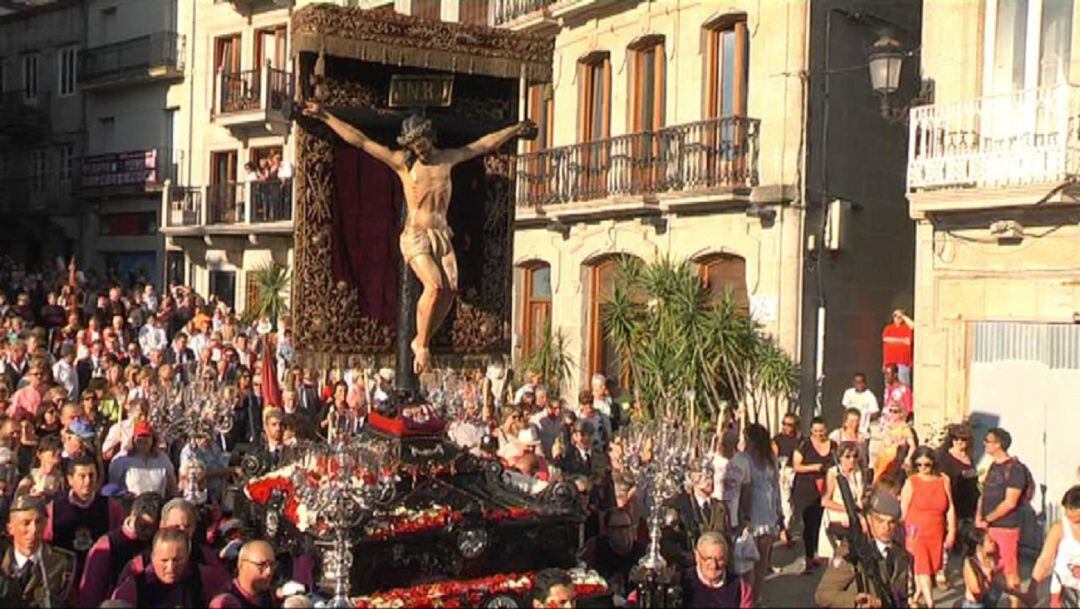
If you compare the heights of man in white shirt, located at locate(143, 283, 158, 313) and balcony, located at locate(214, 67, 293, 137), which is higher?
balcony, located at locate(214, 67, 293, 137)

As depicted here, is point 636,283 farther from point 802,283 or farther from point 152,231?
point 152,231

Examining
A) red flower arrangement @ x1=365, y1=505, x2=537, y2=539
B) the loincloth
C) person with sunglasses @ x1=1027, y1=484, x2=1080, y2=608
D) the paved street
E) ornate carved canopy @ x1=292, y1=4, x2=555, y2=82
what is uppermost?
ornate carved canopy @ x1=292, y1=4, x2=555, y2=82

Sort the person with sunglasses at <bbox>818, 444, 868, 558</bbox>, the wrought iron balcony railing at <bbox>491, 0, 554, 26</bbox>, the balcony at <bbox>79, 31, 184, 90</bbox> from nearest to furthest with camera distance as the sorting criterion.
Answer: the person with sunglasses at <bbox>818, 444, 868, 558</bbox> → the wrought iron balcony railing at <bbox>491, 0, 554, 26</bbox> → the balcony at <bbox>79, 31, 184, 90</bbox>

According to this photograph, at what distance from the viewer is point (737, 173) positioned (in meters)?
17.7

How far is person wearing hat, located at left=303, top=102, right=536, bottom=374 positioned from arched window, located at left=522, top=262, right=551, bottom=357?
13.5 meters

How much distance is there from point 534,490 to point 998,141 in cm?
739

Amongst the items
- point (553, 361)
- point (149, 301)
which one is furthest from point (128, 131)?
point (553, 361)

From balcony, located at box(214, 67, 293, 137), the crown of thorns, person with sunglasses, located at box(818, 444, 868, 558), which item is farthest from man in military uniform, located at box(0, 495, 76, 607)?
balcony, located at box(214, 67, 293, 137)

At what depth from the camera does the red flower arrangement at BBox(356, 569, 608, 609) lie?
706 cm

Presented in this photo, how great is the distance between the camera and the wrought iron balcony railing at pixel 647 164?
1769 cm

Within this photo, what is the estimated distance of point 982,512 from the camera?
31.7ft

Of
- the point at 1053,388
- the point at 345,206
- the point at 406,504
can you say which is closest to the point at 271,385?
the point at 345,206

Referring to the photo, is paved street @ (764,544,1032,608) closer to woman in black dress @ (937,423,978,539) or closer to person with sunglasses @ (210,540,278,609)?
woman in black dress @ (937,423,978,539)

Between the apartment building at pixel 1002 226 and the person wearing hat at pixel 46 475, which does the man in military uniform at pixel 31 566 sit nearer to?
the person wearing hat at pixel 46 475
